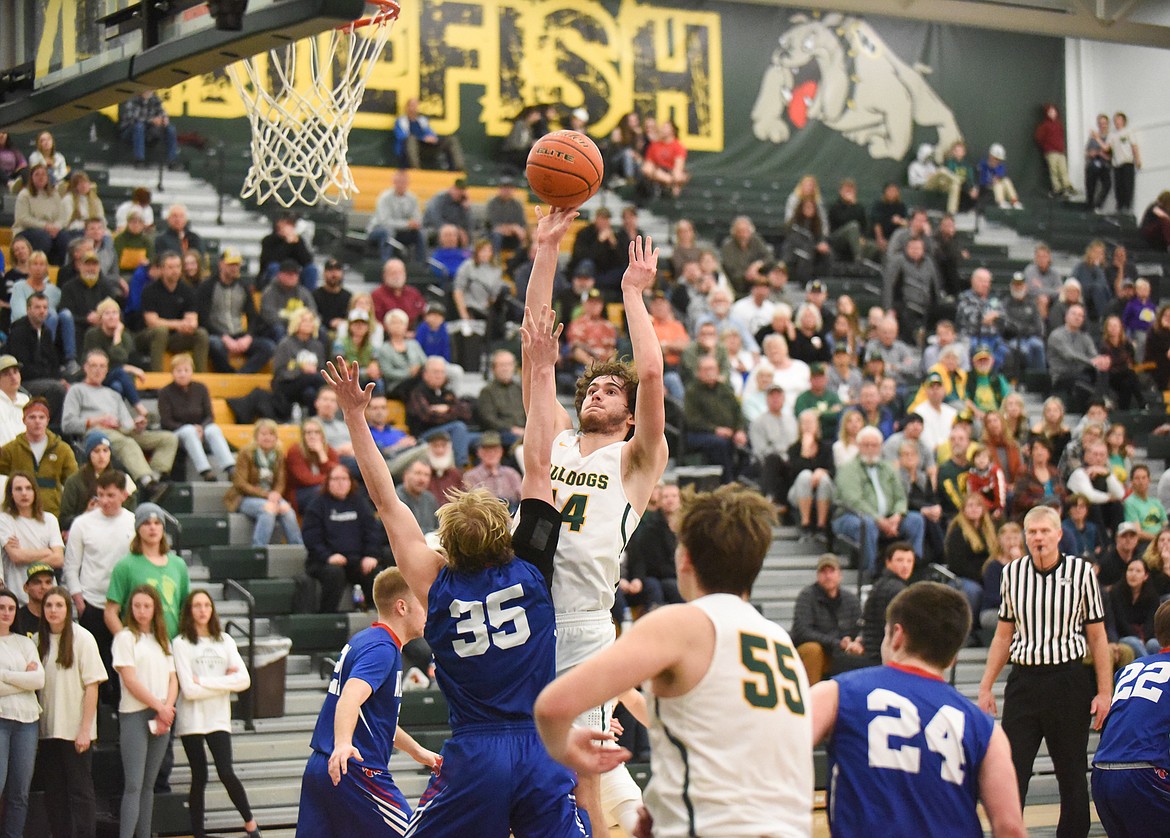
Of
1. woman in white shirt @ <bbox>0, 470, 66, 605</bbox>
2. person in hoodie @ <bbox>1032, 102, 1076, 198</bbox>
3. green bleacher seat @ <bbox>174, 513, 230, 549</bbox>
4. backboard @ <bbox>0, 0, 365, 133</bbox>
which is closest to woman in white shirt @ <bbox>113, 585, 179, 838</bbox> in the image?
woman in white shirt @ <bbox>0, 470, 66, 605</bbox>

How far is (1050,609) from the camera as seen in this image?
8.46 metres

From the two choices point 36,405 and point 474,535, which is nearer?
point 474,535

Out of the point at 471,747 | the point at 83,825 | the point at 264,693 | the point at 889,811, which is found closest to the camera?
the point at 889,811

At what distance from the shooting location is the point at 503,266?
17.8 meters

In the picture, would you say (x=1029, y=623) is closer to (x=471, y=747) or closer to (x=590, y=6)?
(x=471, y=747)

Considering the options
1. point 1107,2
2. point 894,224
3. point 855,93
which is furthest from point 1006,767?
point 855,93

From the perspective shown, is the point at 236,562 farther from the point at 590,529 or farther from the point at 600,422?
the point at 590,529

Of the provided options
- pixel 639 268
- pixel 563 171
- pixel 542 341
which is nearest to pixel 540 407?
pixel 542 341

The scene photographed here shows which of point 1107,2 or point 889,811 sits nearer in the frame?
point 889,811

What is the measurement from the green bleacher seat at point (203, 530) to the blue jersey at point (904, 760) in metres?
8.69

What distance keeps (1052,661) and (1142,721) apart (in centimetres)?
178

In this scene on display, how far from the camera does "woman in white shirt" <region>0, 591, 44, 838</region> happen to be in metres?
9.05

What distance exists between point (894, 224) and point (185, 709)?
Result: 579 inches

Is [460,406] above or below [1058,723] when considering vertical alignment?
above
